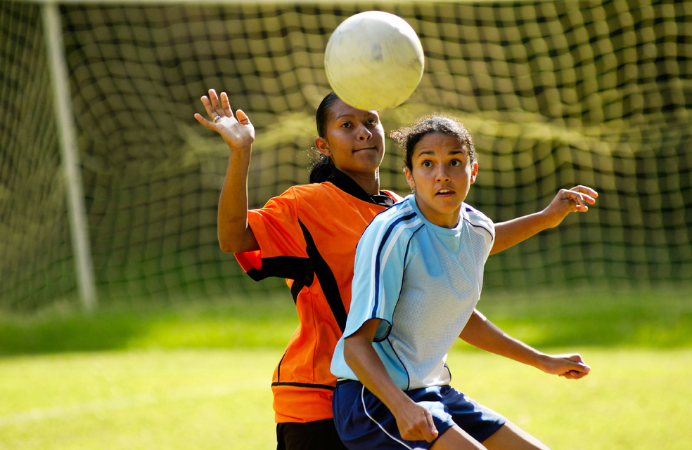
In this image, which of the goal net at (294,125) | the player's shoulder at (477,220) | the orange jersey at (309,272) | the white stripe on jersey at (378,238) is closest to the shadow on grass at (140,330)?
the goal net at (294,125)

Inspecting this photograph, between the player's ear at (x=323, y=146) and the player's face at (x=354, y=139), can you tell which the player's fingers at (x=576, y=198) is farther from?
the player's ear at (x=323, y=146)

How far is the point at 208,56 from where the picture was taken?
11.0 metres

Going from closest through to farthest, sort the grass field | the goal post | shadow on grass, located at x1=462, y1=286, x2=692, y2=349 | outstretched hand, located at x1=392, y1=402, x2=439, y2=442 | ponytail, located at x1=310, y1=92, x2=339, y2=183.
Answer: outstretched hand, located at x1=392, y1=402, x2=439, y2=442, ponytail, located at x1=310, y1=92, x2=339, y2=183, the grass field, shadow on grass, located at x1=462, y1=286, x2=692, y2=349, the goal post

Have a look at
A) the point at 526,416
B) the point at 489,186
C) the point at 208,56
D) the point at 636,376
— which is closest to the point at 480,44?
the point at 489,186

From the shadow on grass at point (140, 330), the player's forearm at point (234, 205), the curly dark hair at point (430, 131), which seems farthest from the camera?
the shadow on grass at point (140, 330)

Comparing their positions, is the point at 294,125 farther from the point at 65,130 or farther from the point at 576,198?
the point at 576,198

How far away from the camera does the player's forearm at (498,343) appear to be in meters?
2.52

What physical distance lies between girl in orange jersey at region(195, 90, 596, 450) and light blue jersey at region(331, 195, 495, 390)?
0.31 metres

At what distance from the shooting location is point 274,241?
8.22 ft

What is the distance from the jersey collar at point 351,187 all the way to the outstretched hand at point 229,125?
355 millimetres

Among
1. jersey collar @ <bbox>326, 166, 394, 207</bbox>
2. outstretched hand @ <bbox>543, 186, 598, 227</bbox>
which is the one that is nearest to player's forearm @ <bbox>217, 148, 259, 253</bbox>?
jersey collar @ <bbox>326, 166, 394, 207</bbox>

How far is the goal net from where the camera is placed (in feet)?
27.3

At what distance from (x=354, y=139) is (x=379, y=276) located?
75 cm

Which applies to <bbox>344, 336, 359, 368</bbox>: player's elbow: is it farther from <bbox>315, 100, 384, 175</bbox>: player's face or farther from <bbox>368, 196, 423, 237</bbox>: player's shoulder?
<bbox>315, 100, 384, 175</bbox>: player's face
